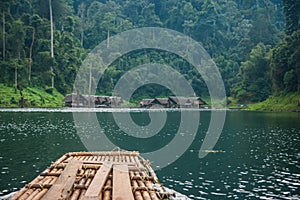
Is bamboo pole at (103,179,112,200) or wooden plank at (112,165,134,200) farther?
bamboo pole at (103,179,112,200)

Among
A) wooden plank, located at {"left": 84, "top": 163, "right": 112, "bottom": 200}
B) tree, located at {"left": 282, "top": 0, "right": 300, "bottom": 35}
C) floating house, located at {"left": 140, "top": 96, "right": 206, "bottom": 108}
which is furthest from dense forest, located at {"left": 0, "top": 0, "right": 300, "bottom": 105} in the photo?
wooden plank, located at {"left": 84, "top": 163, "right": 112, "bottom": 200}

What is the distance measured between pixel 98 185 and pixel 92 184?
252 millimetres

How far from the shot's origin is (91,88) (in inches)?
4710

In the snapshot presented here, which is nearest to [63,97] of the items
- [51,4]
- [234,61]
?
[51,4]

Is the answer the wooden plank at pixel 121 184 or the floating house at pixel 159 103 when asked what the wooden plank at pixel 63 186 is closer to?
the wooden plank at pixel 121 184

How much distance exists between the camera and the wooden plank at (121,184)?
10250mm

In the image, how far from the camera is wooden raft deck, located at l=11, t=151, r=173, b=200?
10516 mm

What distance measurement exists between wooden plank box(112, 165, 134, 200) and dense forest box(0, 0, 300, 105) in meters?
75.1

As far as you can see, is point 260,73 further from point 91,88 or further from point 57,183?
point 57,183

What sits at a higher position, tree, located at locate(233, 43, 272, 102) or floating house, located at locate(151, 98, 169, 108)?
tree, located at locate(233, 43, 272, 102)

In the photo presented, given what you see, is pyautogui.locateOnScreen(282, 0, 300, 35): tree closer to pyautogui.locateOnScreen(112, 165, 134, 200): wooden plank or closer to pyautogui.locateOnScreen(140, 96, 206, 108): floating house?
pyautogui.locateOnScreen(140, 96, 206, 108): floating house

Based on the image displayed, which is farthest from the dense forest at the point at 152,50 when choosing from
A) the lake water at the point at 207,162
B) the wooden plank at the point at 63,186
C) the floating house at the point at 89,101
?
the wooden plank at the point at 63,186

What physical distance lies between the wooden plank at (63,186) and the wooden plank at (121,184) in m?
1.52

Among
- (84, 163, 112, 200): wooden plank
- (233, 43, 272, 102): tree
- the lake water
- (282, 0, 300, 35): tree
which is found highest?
(282, 0, 300, 35): tree
